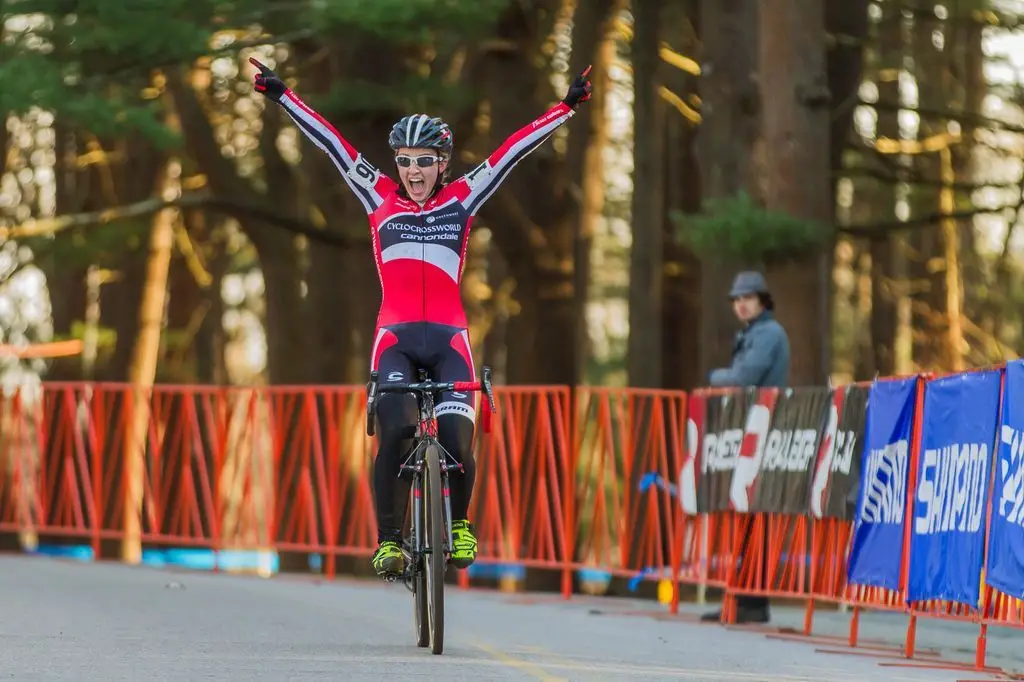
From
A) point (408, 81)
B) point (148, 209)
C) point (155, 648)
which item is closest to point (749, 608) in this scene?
point (155, 648)

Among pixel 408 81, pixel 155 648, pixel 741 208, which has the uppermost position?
pixel 408 81

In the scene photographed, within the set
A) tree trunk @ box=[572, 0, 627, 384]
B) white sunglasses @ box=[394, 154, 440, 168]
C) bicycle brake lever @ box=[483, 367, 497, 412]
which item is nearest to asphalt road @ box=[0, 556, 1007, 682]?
bicycle brake lever @ box=[483, 367, 497, 412]

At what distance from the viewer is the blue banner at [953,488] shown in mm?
11609

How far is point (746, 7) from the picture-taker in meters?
21.8

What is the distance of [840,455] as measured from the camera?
13.5m

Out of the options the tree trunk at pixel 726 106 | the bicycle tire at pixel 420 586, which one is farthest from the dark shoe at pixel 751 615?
the tree trunk at pixel 726 106

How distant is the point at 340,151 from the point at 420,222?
552 mm

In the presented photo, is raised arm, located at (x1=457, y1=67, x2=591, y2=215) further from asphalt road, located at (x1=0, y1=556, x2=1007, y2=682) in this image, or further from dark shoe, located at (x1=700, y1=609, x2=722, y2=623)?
dark shoe, located at (x1=700, y1=609, x2=722, y2=623)

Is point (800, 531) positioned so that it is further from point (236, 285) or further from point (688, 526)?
point (236, 285)

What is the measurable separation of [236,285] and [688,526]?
33500mm

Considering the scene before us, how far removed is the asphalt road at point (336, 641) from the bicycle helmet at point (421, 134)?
253 cm

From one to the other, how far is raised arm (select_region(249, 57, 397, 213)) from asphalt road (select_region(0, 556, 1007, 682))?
7.62 ft

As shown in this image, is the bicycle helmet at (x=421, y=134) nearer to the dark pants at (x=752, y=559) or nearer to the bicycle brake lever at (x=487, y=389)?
the bicycle brake lever at (x=487, y=389)

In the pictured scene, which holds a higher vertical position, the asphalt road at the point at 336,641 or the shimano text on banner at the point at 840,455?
the shimano text on banner at the point at 840,455
